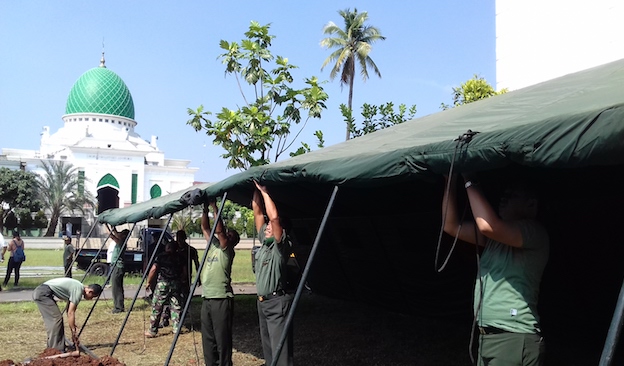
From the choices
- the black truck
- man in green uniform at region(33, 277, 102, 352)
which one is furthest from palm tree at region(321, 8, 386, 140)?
man in green uniform at region(33, 277, 102, 352)

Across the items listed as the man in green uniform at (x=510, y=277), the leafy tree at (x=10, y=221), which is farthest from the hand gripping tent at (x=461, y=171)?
the leafy tree at (x=10, y=221)

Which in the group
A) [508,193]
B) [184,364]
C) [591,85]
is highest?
[591,85]

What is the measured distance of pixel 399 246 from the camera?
8305 mm

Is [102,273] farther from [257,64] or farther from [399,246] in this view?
[399,246]

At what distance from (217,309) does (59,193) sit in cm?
4347

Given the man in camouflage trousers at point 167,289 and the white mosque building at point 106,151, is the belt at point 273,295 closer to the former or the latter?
the man in camouflage trousers at point 167,289

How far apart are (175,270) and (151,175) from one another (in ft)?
157

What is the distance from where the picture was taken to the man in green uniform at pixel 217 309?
584 centimetres

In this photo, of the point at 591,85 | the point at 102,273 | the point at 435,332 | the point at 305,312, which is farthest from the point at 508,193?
the point at 102,273

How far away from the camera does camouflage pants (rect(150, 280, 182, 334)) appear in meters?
9.13

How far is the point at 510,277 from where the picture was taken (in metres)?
2.94

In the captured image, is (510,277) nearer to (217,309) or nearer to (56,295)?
(217,309)

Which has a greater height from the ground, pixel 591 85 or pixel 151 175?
pixel 151 175

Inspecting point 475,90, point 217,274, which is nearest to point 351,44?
point 475,90
